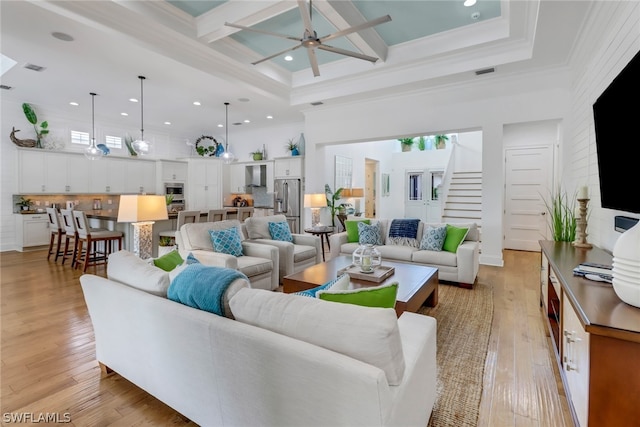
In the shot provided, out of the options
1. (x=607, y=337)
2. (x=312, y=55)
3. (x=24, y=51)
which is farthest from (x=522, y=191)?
(x=24, y=51)

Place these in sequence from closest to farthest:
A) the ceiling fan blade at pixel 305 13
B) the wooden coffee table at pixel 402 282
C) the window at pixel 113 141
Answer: the wooden coffee table at pixel 402 282 < the ceiling fan blade at pixel 305 13 < the window at pixel 113 141

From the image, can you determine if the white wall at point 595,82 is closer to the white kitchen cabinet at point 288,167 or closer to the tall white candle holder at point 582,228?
the tall white candle holder at point 582,228

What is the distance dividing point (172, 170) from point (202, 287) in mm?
8458

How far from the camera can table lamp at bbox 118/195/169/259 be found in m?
3.00

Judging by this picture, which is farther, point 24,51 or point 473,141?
point 473,141

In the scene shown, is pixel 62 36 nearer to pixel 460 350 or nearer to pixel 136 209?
pixel 136 209

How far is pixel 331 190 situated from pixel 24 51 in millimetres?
5815

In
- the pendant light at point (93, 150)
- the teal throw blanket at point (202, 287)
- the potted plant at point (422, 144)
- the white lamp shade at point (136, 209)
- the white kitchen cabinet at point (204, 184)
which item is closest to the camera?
the teal throw blanket at point (202, 287)

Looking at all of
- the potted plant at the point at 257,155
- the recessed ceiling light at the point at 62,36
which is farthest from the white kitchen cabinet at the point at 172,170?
the recessed ceiling light at the point at 62,36

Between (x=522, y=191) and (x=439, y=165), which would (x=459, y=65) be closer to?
(x=522, y=191)

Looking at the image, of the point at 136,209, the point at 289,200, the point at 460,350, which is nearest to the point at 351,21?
the point at 136,209

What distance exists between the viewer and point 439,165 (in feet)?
32.9

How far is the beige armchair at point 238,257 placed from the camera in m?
3.48

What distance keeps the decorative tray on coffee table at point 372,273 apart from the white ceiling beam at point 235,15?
2949 mm
